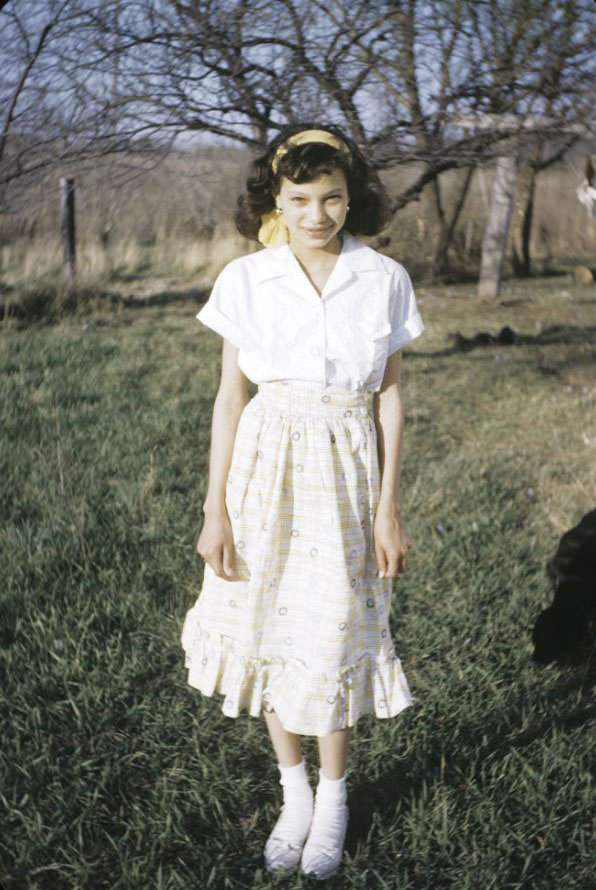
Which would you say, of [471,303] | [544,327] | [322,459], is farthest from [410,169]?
[471,303]

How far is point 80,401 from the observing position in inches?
179

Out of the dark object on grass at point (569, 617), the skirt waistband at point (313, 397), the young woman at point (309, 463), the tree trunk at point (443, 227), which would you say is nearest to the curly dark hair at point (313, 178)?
the young woman at point (309, 463)

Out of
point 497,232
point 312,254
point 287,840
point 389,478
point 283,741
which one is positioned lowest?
point 287,840

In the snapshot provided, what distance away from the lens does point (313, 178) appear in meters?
1.48

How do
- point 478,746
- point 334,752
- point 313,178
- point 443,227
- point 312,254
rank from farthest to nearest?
point 443,227 → point 478,746 → point 334,752 → point 312,254 → point 313,178

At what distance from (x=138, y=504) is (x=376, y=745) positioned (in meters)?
1.63

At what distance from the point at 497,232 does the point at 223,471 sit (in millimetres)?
7529

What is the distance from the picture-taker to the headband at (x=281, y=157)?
152 cm

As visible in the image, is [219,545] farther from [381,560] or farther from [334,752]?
[334,752]

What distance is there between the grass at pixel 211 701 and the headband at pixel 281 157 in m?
1.38

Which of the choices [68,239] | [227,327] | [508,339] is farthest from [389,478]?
[68,239]

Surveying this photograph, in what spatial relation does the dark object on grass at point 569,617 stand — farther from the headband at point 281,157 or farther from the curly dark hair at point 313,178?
the headband at point 281,157

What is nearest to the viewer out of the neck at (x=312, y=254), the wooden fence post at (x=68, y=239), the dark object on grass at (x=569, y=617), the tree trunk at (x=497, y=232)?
the neck at (x=312, y=254)

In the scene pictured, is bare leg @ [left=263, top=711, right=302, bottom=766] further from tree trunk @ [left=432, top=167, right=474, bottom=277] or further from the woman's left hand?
tree trunk @ [left=432, top=167, right=474, bottom=277]
